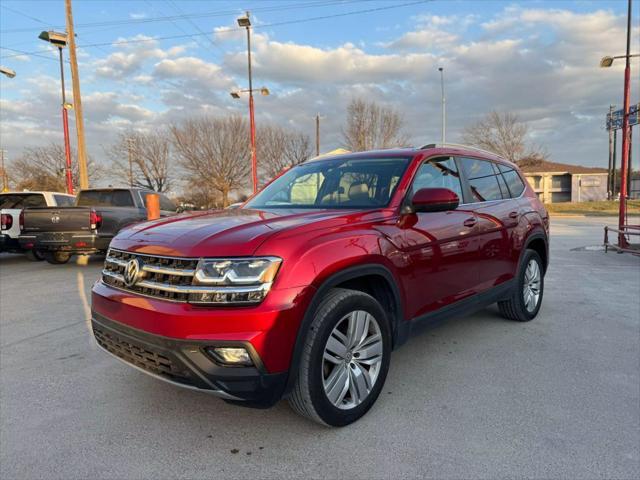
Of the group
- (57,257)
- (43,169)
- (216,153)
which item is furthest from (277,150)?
(57,257)

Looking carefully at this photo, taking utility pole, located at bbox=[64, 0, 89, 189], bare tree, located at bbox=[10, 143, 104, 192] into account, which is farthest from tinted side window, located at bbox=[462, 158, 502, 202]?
bare tree, located at bbox=[10, 143, 104, 192]

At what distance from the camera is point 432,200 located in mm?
2949

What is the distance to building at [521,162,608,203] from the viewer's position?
170 ft

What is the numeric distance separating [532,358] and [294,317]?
2.51 meters

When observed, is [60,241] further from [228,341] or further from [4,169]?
[4,169]

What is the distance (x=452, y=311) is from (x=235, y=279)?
2.00 m

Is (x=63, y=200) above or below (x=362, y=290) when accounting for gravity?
above

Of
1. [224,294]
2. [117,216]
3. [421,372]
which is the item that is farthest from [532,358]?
[117,216]

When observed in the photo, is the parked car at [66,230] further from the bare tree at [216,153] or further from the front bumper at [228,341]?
the bare tree at [216,153]

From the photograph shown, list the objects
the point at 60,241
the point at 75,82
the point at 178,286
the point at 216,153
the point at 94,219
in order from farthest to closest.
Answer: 1. the point at 216,153
2. the point at 75,82
3. the point at 94,219
4. the point at 60,241
5. the point at 178,286

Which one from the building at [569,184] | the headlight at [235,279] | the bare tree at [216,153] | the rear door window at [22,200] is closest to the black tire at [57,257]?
the rear door window at [22,200]

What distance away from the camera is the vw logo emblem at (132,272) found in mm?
2535

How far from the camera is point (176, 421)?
2.77 metres

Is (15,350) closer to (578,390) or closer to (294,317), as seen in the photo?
(294,317)
